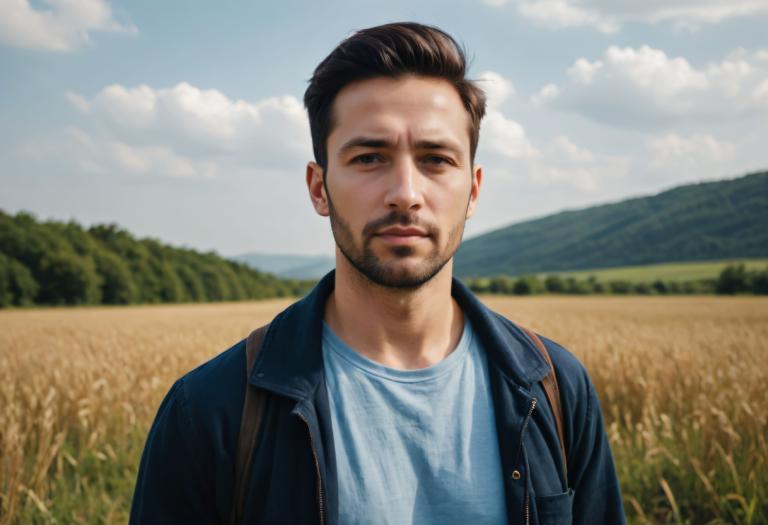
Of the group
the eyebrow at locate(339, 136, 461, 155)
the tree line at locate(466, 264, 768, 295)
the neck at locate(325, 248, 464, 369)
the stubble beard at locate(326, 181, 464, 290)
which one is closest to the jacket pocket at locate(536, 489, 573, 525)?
the neck at locate(325, 248, 464, 369)

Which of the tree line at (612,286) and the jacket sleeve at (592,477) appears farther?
the tree line at (612,286)

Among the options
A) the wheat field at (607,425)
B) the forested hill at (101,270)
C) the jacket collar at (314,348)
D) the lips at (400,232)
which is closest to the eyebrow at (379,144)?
the lips at (400,232)

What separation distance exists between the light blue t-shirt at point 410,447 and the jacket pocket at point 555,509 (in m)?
0.15

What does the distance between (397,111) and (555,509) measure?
1381 millimetres

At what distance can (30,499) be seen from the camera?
13.8 feet

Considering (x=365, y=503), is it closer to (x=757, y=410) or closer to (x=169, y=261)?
(x=757, y=410)

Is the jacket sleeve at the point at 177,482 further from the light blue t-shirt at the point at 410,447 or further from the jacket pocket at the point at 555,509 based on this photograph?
the jacket pocket at the point at 555,509

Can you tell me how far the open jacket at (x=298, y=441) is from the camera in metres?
1.73

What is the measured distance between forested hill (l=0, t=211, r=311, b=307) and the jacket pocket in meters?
48.2

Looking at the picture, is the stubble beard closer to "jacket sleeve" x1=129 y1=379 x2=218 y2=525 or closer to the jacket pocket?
"jacket sleeve" x1=129 y1=379 x2=218 y2=525

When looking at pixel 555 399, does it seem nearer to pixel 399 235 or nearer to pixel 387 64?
pixel 399 235

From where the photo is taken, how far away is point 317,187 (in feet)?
7.32

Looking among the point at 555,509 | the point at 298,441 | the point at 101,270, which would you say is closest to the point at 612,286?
the point at 101,270

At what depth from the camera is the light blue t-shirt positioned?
1.76 metres
